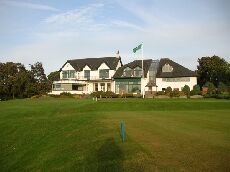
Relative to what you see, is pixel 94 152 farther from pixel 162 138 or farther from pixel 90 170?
pixel 162 138

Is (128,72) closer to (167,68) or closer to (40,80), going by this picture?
(167,68)

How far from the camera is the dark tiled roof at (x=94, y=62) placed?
248ft

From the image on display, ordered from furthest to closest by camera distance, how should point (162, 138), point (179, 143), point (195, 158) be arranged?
point (162, 138) → point (179, 143) → point (195, 158)

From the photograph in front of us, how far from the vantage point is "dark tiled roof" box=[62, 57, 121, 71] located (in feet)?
248

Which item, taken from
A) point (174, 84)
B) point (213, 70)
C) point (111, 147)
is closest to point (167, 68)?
point (174, 84)

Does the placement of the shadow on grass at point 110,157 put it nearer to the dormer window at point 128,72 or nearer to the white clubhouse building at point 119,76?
the white clubhouse building at point 119,76

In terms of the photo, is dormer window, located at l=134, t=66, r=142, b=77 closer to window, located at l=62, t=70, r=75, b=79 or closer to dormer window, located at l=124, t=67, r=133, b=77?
dormer window, located at l=124, t=67, r=133, b=77

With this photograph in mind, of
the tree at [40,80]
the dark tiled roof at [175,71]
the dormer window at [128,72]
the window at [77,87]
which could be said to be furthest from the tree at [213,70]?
the tree at [40,80]

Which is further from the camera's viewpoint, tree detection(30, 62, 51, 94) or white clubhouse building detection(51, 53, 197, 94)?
tree detection(30, 62, 51, 94)

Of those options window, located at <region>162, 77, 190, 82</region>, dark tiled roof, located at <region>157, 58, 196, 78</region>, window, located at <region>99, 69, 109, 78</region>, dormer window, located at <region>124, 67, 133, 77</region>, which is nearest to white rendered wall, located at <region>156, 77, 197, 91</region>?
window, located at <region>162, 77, 190, 82</region>

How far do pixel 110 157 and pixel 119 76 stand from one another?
5842 centimetres

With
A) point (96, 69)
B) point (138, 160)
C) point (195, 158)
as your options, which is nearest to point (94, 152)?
point (138, 160)

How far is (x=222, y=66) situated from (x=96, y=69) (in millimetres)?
30548

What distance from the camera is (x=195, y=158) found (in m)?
11.7
